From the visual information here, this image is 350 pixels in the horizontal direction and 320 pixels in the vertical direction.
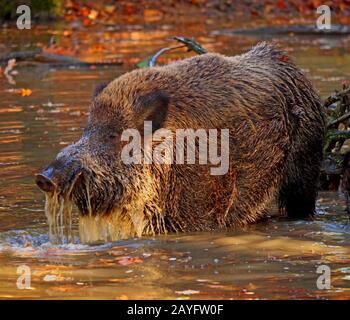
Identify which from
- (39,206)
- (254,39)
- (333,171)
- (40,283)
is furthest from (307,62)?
(40,283)

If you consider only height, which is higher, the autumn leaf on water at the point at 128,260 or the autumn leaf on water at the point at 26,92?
the autumn leaf on water at the point at 26,92

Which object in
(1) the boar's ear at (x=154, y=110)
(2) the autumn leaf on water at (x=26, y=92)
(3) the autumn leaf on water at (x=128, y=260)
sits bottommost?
(3) the autumn leaf on water at (x=128, y=260)

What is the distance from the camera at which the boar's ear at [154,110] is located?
336 inches

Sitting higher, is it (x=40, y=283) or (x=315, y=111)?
(x=315, y=111)

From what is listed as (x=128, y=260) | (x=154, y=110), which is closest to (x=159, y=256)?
(x=128, y=260)

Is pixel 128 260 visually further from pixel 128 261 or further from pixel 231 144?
pixel 231 144

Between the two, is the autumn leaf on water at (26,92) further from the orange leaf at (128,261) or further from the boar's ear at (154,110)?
the orange leaf at (128,261)

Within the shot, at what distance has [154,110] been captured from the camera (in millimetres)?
8531

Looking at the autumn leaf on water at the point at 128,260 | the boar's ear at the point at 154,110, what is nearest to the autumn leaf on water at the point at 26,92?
the boar's ear at the point at 154,110

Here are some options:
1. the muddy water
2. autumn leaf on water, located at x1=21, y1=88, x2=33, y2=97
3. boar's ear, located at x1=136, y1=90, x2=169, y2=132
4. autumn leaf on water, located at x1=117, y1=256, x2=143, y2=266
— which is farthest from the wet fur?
autumn leaf on water, located at x1=21, y1=88, x2=33, y2=97

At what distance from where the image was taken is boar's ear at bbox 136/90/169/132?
8523 millimetres

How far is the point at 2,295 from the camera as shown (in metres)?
7.12
